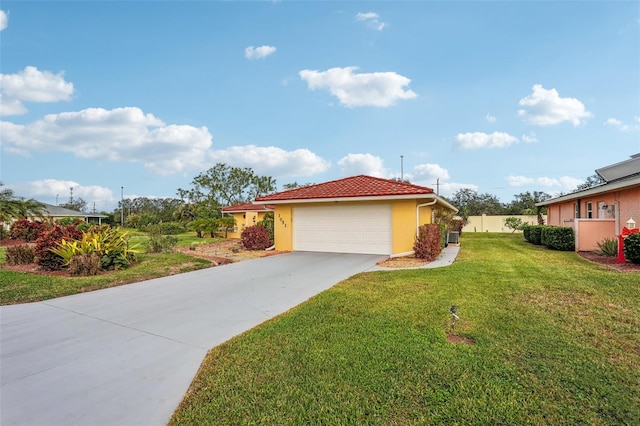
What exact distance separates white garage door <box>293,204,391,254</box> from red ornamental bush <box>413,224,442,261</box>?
47.9 inches

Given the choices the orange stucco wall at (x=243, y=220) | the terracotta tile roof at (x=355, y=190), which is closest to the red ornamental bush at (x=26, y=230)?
the orange stucco wall at (x=243, y=220)

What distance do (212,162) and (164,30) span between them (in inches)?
1264

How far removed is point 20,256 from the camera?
9.99 metres

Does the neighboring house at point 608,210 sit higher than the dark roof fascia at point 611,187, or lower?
lower

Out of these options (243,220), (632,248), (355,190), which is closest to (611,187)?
(632,248)

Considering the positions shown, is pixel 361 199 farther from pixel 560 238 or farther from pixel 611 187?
pixel 611 187

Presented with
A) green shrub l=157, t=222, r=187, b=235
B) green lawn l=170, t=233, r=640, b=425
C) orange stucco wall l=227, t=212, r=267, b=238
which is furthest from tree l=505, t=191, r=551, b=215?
green shrub l=157, t=222, r=187, b=235

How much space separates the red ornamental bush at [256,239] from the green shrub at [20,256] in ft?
24.3

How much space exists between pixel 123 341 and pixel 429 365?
387 centimetres

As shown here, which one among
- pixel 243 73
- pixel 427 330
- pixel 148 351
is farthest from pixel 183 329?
pixel 243 73

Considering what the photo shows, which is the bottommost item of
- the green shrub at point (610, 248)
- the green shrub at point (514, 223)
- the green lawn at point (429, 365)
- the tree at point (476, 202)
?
the green lawn at point (429, 365)

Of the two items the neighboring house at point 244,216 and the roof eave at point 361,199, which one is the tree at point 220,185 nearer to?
the neighboring house at point 244,216

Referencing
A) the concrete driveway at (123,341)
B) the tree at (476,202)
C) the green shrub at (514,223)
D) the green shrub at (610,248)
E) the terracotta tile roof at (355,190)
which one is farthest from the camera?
the tree at (476,202)

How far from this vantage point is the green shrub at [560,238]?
12.7 meters
